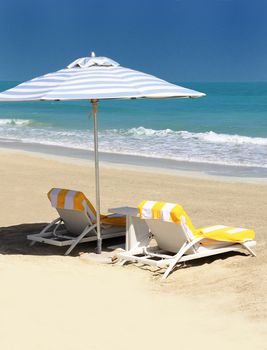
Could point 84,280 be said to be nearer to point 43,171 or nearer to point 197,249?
point 197,249

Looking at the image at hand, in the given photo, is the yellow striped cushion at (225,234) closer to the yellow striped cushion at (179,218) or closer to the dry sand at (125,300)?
the yellow striped cushion at (179,218)

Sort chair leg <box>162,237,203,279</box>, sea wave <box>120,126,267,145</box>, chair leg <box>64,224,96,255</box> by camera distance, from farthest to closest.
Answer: sea wave <box>120,126,267,145</box>, chair leg <box>64,224,96,255</box>, chair leg <box>162,237,203,279</box>

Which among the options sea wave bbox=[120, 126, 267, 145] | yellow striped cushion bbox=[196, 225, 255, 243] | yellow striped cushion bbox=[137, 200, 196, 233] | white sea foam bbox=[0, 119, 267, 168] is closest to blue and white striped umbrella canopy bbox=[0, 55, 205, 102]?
yellow striped cushion bbox=[137, 200, 196, 233]

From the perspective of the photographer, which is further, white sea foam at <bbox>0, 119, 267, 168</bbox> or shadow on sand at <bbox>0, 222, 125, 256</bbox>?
white sea foam at <bbox>0, 119, 267, 168</bbox>

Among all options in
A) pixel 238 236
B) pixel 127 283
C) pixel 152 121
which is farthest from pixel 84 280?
pixel 152 121

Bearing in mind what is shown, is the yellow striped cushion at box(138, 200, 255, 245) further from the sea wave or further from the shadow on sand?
the sea wave

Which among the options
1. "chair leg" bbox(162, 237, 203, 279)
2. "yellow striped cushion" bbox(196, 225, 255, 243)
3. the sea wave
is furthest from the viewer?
the sea wave

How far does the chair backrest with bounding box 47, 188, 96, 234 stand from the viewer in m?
7.37

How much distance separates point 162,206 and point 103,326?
179 centimetres

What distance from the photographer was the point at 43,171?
48.2 feet

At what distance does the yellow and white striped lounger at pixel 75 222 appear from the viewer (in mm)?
7375

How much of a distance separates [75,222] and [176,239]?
1407 mm

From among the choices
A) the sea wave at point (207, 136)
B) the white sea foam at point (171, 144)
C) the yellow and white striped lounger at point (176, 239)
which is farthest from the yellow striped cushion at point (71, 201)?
the sea wave at point (207, 136)

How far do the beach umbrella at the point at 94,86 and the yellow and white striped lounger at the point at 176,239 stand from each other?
2.32 ft
